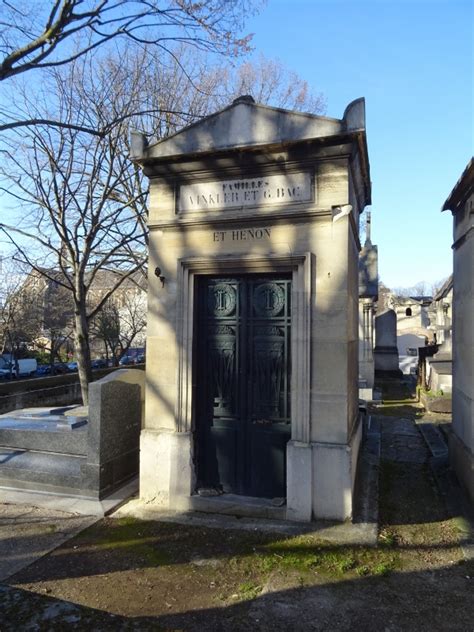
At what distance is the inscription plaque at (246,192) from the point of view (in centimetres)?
538

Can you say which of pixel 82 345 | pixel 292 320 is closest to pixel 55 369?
pixel 82 345

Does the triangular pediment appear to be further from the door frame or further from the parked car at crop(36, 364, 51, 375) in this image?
the parked car at crop(36, 364, 51, 375)

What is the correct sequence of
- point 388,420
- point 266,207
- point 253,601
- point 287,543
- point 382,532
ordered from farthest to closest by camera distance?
point 388,420, point 266,207, point 382,532, point 287,543, point 253,601

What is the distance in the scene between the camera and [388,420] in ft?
36.4

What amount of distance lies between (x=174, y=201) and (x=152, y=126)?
10077mm

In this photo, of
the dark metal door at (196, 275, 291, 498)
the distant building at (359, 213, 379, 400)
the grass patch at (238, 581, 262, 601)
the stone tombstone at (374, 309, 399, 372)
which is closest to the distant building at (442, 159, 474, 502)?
the dark metal door at (196, 275, 291, 498)

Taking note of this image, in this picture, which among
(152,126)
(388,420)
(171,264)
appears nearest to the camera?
(171,264)

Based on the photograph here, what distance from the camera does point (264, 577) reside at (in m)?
3.89

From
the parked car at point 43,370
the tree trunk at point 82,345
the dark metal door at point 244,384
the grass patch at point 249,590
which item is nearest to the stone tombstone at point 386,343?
the tree trunk at point 82,345

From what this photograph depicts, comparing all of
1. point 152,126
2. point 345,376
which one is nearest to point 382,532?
point 345,376

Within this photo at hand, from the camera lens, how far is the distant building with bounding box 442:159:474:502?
5.68m

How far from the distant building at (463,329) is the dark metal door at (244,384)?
7.96 ft

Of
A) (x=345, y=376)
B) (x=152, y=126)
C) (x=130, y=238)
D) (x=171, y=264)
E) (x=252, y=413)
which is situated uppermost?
(x=152, y=126)

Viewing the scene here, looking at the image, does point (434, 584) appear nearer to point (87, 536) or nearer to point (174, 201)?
point (87, 536)
